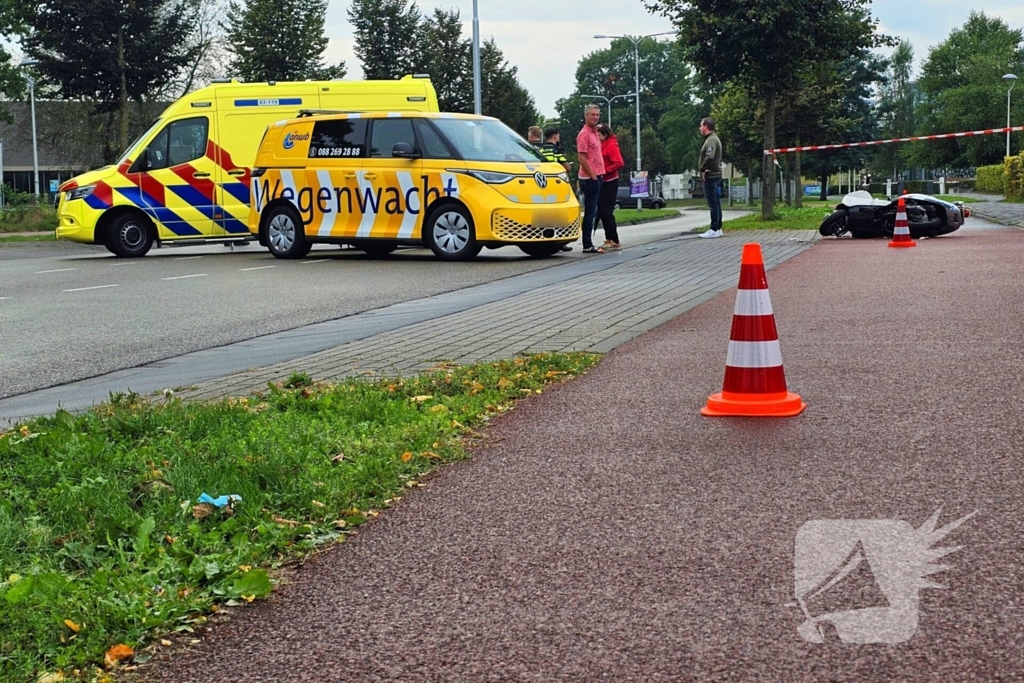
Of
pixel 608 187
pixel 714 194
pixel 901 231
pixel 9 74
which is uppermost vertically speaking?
pixel 9 74

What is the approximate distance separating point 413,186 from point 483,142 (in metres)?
1.12

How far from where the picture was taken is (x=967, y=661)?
3.01 metres

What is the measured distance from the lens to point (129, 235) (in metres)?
21.7

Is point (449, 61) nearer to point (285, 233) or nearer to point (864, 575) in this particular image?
point (285, 233)

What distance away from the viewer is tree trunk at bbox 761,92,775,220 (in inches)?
1085

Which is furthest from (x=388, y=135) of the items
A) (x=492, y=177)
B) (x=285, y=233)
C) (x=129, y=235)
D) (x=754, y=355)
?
(x=754, y=355)

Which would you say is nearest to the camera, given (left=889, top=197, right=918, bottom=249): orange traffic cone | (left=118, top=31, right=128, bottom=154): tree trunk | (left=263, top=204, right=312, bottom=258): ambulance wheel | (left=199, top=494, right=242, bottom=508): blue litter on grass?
(left=199, top=494, right=242, bottom=508): blue litter on grass

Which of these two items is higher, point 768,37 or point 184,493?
point 768,37

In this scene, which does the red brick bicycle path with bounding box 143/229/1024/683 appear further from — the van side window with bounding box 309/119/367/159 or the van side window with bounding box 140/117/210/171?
the van side window with bounding box 140/117/210/171

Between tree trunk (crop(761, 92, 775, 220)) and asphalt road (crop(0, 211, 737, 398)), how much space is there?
7.73m

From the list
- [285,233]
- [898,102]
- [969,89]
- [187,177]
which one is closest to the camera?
[285,233]

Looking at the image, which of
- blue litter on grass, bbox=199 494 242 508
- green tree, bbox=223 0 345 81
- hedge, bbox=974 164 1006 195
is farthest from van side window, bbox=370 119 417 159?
hedge, bbox=974 164 1006 195

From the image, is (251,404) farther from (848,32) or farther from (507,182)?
(848,32)

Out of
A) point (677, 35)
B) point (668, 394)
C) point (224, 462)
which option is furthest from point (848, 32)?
point (224, 462)
